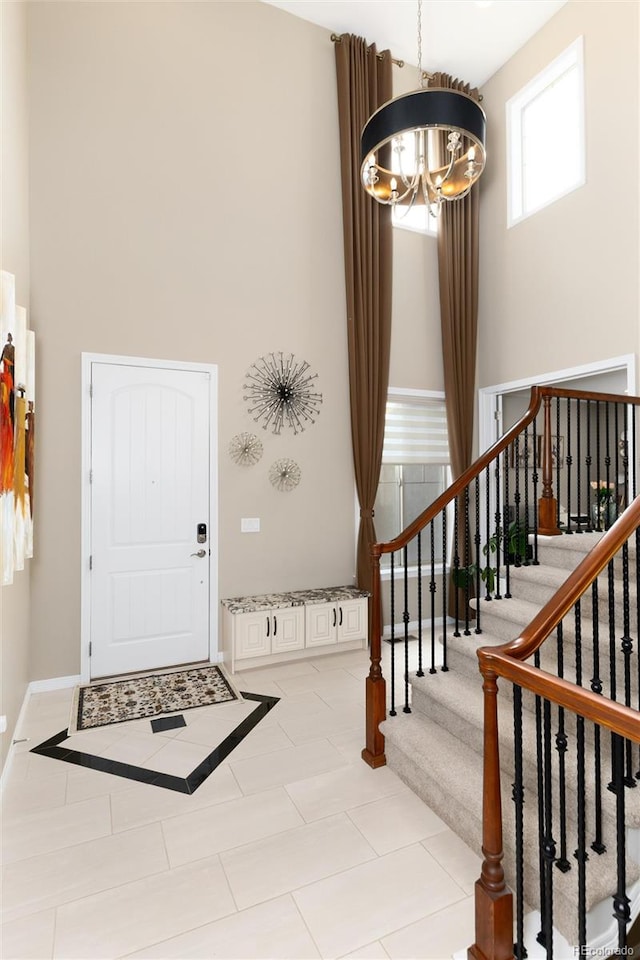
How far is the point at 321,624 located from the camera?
178 inches

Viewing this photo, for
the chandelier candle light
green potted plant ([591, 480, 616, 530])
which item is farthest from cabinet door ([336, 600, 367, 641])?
the chandelier candle light

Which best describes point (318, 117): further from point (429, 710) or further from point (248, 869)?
point (248, 869)

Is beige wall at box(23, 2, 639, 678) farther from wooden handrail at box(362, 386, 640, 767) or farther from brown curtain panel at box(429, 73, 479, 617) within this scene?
wooden handrail at box(362, 386, 640, 767)

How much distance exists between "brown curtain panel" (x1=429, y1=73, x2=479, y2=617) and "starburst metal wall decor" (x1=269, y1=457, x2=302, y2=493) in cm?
185

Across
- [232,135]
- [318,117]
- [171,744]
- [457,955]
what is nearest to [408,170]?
[318,117]

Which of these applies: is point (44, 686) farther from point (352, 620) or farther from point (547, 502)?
point (547, 502)

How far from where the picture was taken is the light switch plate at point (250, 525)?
4.62m

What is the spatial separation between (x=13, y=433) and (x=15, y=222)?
1.53 m

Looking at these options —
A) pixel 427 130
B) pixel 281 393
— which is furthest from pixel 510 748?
pixel 281 393

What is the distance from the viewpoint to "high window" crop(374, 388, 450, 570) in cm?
537

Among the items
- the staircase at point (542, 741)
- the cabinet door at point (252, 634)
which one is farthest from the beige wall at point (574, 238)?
the cabinet door at point (252, 634)

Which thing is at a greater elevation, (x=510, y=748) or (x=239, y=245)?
(x=239, y=245)

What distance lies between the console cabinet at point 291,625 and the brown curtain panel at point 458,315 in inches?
54.6

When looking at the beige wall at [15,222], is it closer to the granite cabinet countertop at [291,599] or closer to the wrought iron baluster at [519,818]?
the granite cabinet countertop at [291,599]
